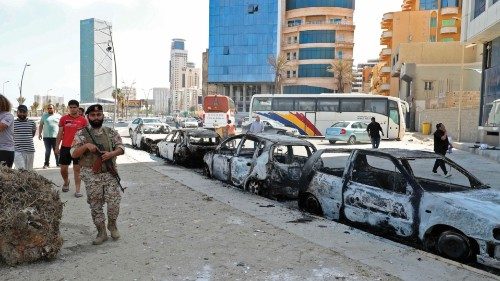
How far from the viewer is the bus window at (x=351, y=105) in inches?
1164

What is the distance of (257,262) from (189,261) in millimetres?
708

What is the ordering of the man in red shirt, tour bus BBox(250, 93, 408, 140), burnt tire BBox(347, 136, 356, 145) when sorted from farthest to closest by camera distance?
tour bus BBox(250, 93, 408, 140), burnt tire BBox(347, 136, 356, 145), the man in red shirt

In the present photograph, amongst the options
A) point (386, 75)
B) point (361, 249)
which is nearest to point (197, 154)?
point (361, 249)

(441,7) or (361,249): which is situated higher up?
(441,7)

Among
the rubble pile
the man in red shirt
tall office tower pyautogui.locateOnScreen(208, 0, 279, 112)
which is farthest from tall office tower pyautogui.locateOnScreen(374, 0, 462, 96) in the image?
the rubble pile

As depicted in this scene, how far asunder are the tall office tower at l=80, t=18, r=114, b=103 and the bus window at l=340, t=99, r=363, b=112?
77395mm

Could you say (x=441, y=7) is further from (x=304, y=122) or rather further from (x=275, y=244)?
(x=275, y=244)

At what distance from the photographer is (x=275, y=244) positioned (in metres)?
5.11

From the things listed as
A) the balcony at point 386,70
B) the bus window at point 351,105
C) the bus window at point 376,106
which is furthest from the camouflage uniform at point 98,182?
the balcony at point 386,70

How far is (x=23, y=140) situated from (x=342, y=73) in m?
66.0

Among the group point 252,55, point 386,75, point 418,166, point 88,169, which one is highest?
point 252,55

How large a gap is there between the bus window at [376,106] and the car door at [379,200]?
75.6ft

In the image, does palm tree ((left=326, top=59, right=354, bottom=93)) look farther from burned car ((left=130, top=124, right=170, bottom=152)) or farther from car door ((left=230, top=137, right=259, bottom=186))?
car door ((left=230, top=137, right=259, bottom=186))

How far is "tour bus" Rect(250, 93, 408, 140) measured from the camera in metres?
28.6
